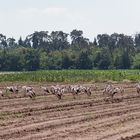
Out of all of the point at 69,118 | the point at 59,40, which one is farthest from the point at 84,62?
the point at 69,118

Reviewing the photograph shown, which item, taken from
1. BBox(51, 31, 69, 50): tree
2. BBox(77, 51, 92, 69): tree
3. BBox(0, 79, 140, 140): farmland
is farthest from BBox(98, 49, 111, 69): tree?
BBox(0, 79, 140, 140): farmland

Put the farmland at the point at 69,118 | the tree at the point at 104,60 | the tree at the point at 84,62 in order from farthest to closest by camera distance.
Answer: the tree at the point at 104,60 → the tree at the point at 84,62 → the farmland at the point at 69,118

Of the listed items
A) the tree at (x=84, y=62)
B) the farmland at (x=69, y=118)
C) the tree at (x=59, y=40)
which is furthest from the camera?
the tree at (x=59, y=40)

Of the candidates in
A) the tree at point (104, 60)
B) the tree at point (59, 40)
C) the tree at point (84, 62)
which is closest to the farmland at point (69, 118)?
the tree at point (84, 62)

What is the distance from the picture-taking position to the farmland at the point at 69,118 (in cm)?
1748

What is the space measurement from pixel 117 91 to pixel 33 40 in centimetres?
11979

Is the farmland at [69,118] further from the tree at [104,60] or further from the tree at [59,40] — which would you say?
the tree at [59,40]

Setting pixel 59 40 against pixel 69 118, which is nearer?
pixel 69 118

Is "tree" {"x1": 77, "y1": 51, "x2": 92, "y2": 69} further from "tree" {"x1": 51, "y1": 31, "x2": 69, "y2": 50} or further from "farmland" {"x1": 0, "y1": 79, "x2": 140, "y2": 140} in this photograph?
"farmland" {"x1": 0, "y1": 79, "x2": 140, "y2": 140}

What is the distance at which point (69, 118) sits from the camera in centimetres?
2177

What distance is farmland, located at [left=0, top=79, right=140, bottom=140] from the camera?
17484 millimetres

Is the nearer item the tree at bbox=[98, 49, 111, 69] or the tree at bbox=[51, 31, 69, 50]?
the tree at bbox=[98, 49, 111, 69]

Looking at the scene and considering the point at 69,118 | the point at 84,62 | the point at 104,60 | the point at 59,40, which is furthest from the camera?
the point at 59,40

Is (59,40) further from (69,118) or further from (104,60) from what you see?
(69,118)
